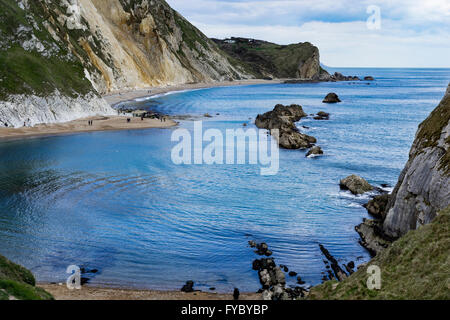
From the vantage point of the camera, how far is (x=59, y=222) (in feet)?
105

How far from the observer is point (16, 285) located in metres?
14.3

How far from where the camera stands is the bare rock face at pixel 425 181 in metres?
22.9

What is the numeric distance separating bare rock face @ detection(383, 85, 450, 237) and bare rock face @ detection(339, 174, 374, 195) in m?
11.4

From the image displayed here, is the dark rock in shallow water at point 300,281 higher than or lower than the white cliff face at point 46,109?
lower

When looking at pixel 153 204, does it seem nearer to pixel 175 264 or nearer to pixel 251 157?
pixel 175 264

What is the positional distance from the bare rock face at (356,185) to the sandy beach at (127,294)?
22.2 metres

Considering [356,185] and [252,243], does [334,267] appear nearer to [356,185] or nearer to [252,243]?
[252,243]

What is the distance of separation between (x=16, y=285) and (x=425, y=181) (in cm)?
2198

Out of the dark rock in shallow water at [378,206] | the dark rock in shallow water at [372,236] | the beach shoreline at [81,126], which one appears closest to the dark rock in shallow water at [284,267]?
the dark rock in shallow water at [372,236]

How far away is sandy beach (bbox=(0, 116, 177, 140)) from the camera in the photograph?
215 ft

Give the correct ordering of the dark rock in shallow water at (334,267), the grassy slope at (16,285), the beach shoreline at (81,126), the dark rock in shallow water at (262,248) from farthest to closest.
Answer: the beach shoreline at (81,126), the dark rock in shallow water at (262,248), the dark rock in shallow water at (334,267), the grassy slope at (16,285)

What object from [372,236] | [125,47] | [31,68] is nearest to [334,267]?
[372,236]

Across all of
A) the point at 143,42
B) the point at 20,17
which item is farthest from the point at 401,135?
the point at 143,42

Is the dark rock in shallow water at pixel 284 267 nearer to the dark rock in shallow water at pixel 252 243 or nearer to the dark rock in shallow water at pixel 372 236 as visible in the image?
the dark rock in shallow water at pixel 252 243
